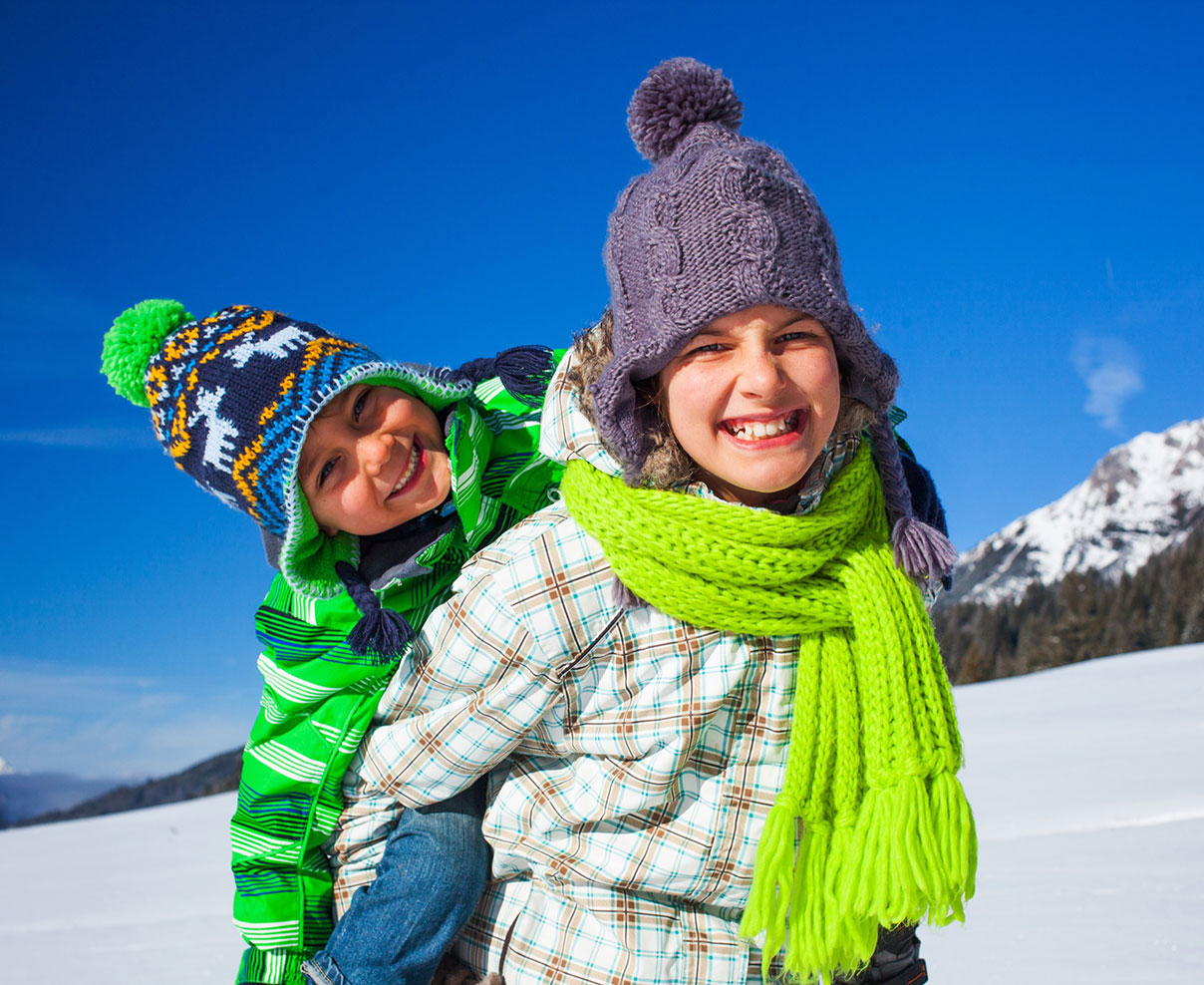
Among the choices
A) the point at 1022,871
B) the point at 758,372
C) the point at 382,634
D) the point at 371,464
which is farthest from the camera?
the point at 1022,871

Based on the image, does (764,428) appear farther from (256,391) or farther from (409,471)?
(256,391)

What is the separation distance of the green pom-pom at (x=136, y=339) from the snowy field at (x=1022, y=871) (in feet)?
7.29

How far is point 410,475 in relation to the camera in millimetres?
1987

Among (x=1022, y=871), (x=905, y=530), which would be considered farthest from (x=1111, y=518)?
(x=905, y=530)

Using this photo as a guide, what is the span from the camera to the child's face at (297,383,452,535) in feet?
6.34

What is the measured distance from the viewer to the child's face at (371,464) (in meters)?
1.93

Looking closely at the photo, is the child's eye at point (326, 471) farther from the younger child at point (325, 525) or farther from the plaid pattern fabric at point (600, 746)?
the plaid pattern fabric at point (600, 746)

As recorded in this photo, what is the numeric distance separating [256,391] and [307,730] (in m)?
0.63

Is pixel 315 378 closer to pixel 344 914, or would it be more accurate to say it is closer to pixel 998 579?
pixel 344 914

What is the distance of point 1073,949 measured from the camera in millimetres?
2799

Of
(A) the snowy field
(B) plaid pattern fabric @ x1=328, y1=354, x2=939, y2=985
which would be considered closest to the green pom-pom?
(B) plaid pattern fabric @ x1=328, y1=354, x2=939, y2=985

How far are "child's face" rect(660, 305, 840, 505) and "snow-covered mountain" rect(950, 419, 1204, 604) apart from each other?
67.7m

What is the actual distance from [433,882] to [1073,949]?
1989mm

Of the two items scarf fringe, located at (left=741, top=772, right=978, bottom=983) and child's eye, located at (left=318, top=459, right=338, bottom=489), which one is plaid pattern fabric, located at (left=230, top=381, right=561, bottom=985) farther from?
scarf fringe, located at (left=741, top=772, right=978, bottom=983)
